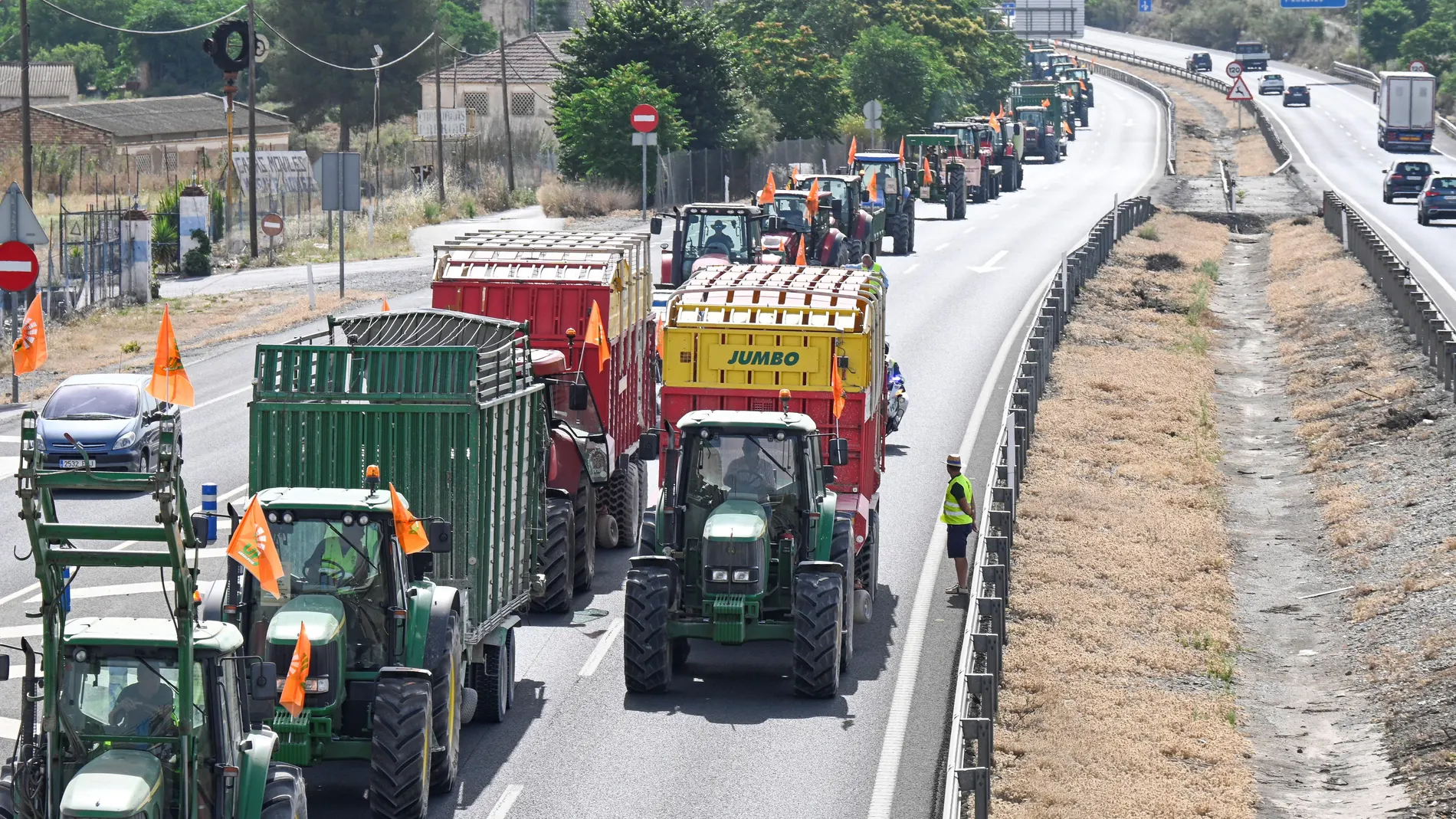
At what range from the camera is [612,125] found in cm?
6378

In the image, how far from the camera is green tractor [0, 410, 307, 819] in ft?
32.3

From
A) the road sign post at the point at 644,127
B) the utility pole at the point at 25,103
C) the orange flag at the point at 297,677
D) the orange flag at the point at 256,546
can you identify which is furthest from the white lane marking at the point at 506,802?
the road sign post at the point at 644,127

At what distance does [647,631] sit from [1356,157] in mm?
75998

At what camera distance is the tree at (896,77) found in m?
82.2

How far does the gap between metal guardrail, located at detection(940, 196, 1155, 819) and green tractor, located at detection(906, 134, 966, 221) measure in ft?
82.4

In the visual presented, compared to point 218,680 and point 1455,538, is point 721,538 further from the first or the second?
point 1455,538

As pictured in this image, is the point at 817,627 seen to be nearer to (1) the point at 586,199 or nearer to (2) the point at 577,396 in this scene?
(2) the point at 577,396

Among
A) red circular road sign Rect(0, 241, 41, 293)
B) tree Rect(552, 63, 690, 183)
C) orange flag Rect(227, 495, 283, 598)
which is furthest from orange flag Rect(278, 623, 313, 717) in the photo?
tree Rect(552, 63, 690, 183)

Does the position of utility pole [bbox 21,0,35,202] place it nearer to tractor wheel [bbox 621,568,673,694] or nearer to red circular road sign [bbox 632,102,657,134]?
red circular road sign [bbox 632,102,657,134]

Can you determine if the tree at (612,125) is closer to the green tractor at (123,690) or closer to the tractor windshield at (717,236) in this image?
the tractor windshield at (717,236)

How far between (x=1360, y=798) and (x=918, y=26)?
76895mm

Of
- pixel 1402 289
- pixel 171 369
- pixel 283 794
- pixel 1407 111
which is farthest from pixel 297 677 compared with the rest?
pixel 1407 111

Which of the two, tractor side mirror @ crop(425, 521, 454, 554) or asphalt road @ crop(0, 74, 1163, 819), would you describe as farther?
asphalt road @ crop(0, 74, 1163, 819)

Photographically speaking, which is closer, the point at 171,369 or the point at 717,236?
the point at 171,369
